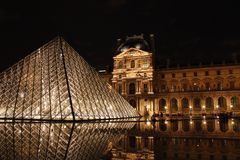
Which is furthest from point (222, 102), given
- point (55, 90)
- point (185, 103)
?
point (55, 90)

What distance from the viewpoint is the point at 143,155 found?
262 inches

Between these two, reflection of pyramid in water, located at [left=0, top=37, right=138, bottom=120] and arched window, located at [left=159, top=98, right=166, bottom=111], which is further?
arched window, located at [left=159, top=98, right=166, bottom=111]

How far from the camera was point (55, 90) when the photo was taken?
19.3 m

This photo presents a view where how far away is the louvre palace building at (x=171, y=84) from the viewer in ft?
147

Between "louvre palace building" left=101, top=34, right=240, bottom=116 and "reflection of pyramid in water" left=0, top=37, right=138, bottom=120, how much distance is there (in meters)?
23.1

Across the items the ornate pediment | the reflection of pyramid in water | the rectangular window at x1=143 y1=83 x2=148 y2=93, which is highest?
the ornate pediment

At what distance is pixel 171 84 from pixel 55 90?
32806 mm

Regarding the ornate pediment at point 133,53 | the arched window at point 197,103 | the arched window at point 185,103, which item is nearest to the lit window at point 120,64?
the ornate pediment at point 133,53

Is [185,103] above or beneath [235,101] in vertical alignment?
beneath

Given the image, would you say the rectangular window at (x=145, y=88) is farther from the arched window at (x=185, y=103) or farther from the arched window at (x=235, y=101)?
the arched window at (x=235, y=101)

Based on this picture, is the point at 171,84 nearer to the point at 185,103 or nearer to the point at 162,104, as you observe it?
the point at 162,104

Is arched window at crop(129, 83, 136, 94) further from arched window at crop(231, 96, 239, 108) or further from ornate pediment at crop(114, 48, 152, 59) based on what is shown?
arched window at crop(231, 96, 239, 108)

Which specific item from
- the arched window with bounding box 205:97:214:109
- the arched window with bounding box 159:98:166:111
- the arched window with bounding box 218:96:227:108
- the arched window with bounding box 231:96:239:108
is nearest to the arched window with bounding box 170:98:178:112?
the arched window with bounding box 159:98:166:111

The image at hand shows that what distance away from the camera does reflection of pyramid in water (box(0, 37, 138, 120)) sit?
18.6m
